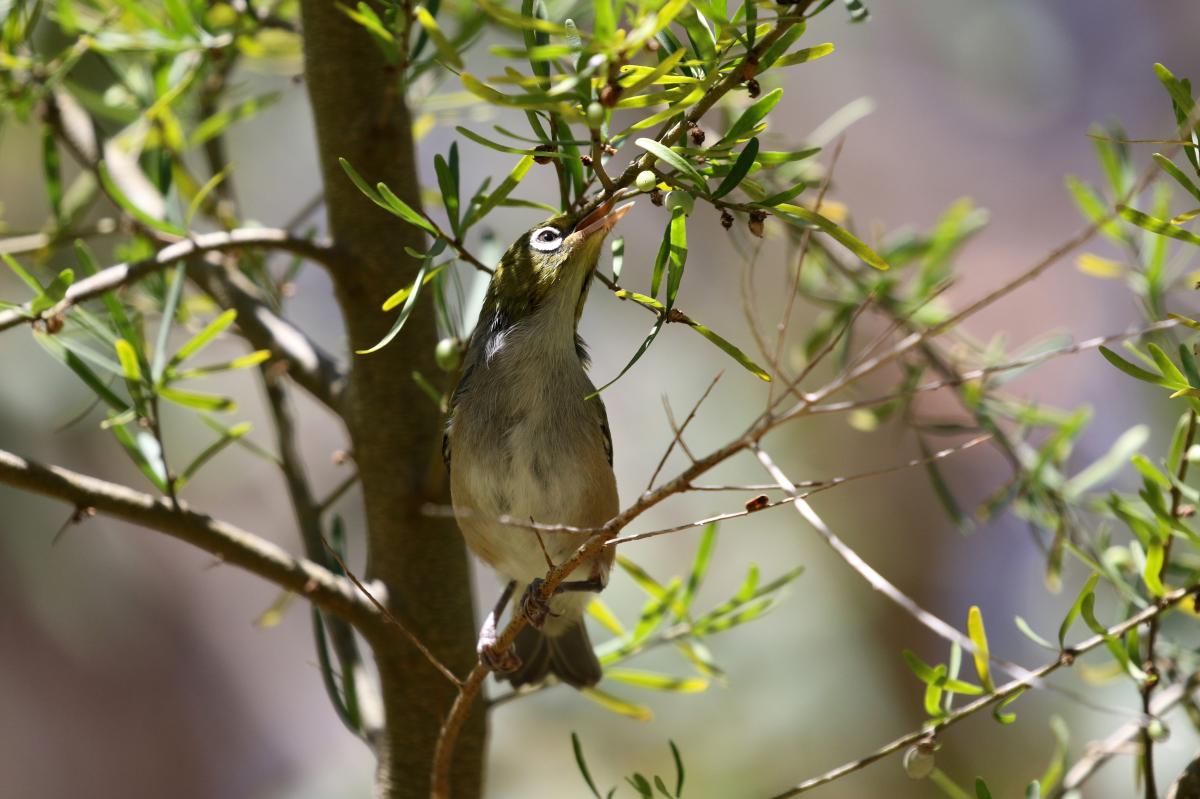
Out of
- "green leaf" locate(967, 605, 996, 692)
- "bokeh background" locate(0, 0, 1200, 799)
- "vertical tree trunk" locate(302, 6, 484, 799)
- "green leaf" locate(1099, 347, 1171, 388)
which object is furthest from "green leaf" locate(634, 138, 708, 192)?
"bokeh background" locate(0, 0, 1200, 799)

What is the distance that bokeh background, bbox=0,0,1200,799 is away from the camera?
11.3ft

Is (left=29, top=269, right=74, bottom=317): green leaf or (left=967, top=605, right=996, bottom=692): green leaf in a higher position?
(left=29, top=269, right=74, bottom=317): green leaf

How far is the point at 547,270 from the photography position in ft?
5.65

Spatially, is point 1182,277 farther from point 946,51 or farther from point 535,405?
point 946,51

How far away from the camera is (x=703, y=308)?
409 cm

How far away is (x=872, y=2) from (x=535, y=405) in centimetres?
338

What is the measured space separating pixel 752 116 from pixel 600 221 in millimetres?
488

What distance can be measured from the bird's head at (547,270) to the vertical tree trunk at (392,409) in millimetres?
179

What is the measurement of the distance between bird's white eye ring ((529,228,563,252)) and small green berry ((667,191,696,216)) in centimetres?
73

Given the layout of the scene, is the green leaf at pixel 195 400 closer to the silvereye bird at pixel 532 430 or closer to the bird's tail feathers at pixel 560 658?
the silvereye bird at pixel 532 430

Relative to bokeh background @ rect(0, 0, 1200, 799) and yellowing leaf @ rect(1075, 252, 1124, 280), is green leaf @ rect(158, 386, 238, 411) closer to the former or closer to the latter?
yellowing leaf @ rect(1075, 252, 1124, 280)

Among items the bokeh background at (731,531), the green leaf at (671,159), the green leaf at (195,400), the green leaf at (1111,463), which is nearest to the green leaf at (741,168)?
the green leaf at (671,159)

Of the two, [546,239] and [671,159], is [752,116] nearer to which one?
[671,159]

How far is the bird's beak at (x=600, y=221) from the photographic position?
4.37 feet
